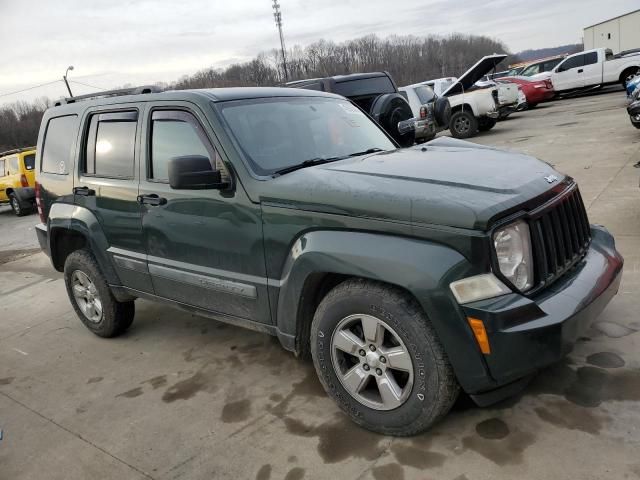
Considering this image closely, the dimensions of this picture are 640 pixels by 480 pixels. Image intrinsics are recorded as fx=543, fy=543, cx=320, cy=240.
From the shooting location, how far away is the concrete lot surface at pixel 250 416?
256 centimetres

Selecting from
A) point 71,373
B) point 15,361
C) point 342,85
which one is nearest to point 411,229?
point 71,373

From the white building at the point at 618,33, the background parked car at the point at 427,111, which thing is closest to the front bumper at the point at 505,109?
the background parked car at the point at 427,111

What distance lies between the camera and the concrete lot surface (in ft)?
8.41

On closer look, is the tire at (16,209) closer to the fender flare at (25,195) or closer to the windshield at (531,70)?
the fender flare at (25,195)

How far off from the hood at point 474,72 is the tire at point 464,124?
64cm

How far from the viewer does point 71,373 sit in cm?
407

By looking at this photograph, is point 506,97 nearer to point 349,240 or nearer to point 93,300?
point 93,300

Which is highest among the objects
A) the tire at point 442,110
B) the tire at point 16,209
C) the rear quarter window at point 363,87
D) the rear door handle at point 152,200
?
the rear quarter window at point 363,87

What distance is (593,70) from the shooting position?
22031 millimetres

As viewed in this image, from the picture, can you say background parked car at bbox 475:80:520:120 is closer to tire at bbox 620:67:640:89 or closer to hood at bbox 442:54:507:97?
hood at bbox 442:54:507:97

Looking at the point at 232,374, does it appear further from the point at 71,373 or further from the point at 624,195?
the point at 624,195

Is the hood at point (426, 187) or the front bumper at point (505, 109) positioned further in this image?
the front bumper at point (505, 109)

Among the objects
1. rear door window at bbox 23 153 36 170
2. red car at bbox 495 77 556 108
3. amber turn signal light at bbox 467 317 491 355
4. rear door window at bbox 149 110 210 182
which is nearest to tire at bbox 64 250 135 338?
rear door window at bbox 149 110 210 182

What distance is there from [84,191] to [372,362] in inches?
109
